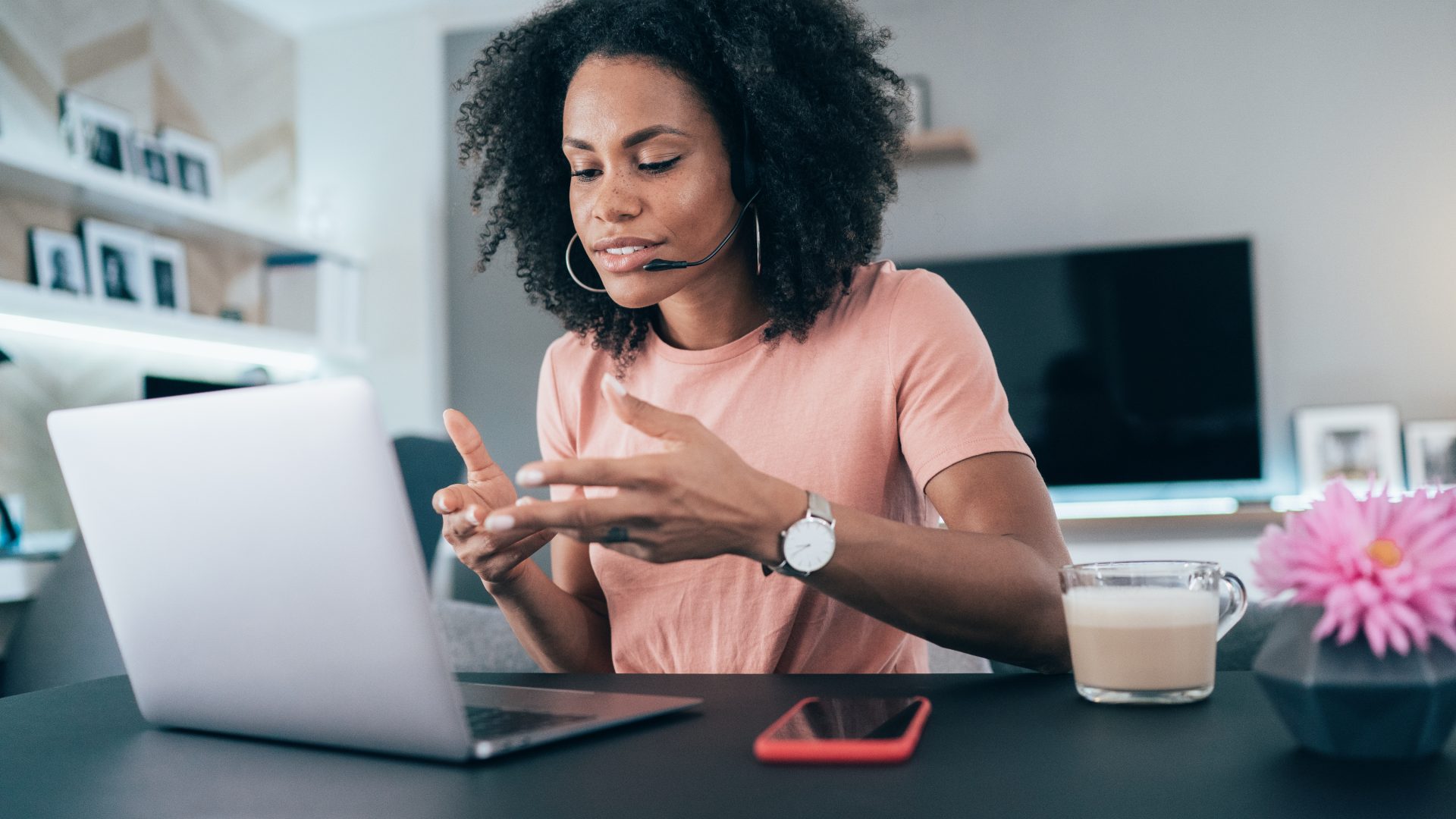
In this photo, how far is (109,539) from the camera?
68cm

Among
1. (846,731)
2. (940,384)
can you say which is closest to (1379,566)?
(846,731)

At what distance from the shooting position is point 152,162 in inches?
130

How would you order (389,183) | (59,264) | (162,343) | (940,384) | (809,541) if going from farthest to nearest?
(389,183), (162,343), (59,264), (940,384), (809,541)

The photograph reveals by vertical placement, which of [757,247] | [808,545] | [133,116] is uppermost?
[133,116]

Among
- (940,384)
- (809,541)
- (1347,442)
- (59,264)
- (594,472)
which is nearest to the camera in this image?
(594,472)

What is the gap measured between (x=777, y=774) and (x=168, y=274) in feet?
10.9

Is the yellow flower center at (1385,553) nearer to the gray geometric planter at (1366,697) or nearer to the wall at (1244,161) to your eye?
the gray geometric planter at (1366,697)

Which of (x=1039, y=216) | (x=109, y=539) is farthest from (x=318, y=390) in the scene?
(x=1039, y=216)

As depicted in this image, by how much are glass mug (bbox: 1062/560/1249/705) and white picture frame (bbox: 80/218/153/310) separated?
3.00 metres

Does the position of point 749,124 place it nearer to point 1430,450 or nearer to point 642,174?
point 642,174

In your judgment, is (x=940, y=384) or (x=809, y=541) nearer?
(x=809, y=541)

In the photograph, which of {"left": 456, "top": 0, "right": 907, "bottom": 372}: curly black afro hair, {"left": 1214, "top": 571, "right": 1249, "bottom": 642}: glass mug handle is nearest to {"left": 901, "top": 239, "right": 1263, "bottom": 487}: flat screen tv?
{"left": 456, "top": 0, "right": 907, "bottom": 372}: curly black afro hair

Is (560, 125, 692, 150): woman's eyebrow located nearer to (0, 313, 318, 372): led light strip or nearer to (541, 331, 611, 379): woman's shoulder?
(541, 331, 611, 379): woman's shoulder

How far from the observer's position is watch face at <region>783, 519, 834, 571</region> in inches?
28.4
